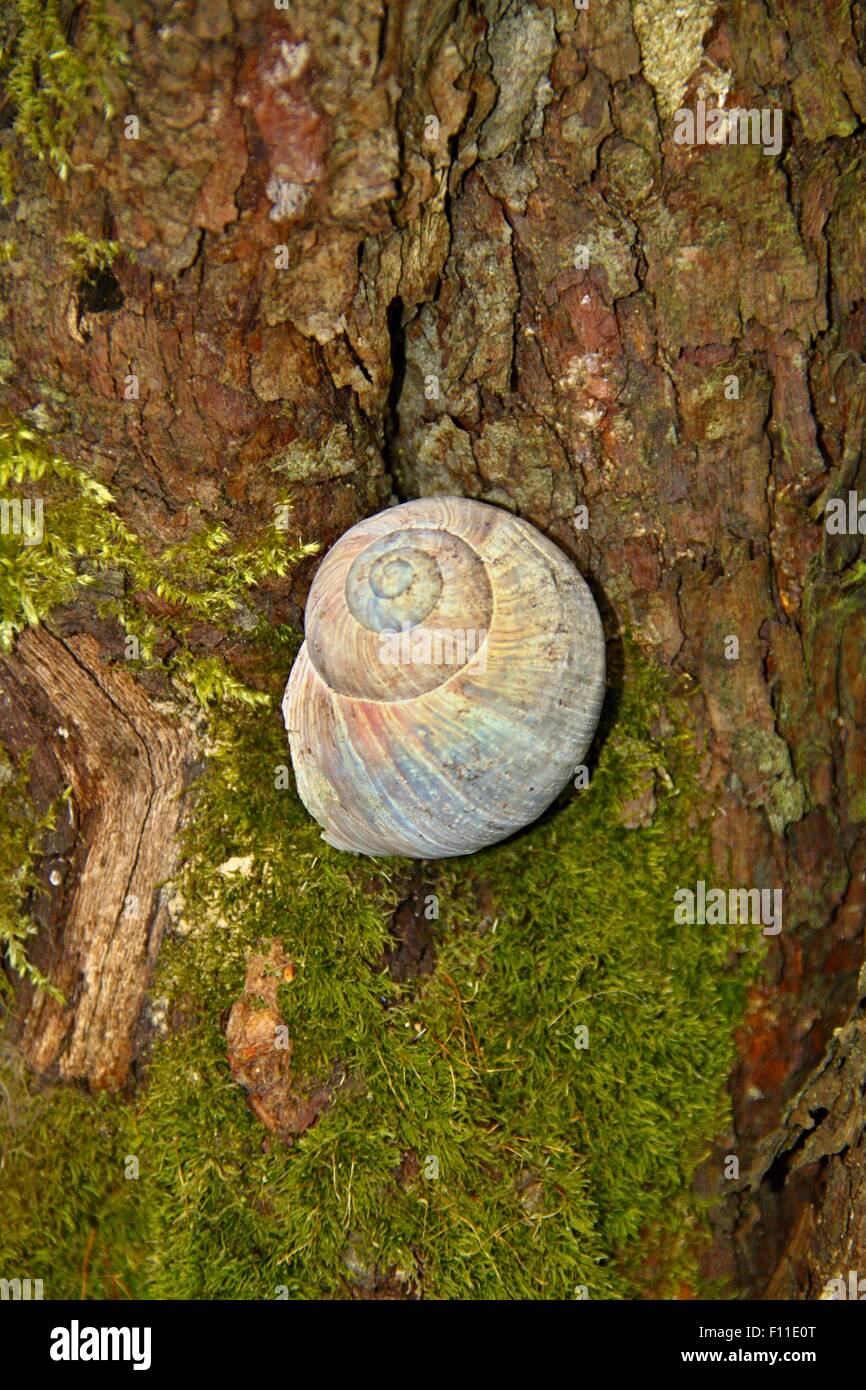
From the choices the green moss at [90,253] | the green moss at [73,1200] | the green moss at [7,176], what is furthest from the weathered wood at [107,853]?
the green moss at [7,176]

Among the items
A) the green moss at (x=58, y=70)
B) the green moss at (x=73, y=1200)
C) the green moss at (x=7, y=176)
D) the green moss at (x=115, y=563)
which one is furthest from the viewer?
the green moss at (x=73, y=1200)

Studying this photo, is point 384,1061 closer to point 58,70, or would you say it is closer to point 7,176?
point 7,176

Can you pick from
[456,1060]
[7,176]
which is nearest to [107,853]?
[456,1060]

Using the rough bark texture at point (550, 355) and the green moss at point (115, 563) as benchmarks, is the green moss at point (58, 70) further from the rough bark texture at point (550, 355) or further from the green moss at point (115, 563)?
the green moss at point (115, 563)

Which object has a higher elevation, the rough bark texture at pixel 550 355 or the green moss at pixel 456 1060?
the rough bark texture at pixel 550 355

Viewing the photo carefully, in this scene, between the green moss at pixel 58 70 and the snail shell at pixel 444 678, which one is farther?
the snail shell at pixel 444 678

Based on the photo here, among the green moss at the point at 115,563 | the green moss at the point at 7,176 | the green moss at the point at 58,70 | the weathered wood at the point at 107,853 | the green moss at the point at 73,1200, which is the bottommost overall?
the green moss at the point at 73,1200

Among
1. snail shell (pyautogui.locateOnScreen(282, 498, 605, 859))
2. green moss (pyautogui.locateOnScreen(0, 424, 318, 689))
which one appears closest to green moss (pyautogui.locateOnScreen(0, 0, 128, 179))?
green moss (pyautogui.locateOnScreen(0, 424, 318, 689))
